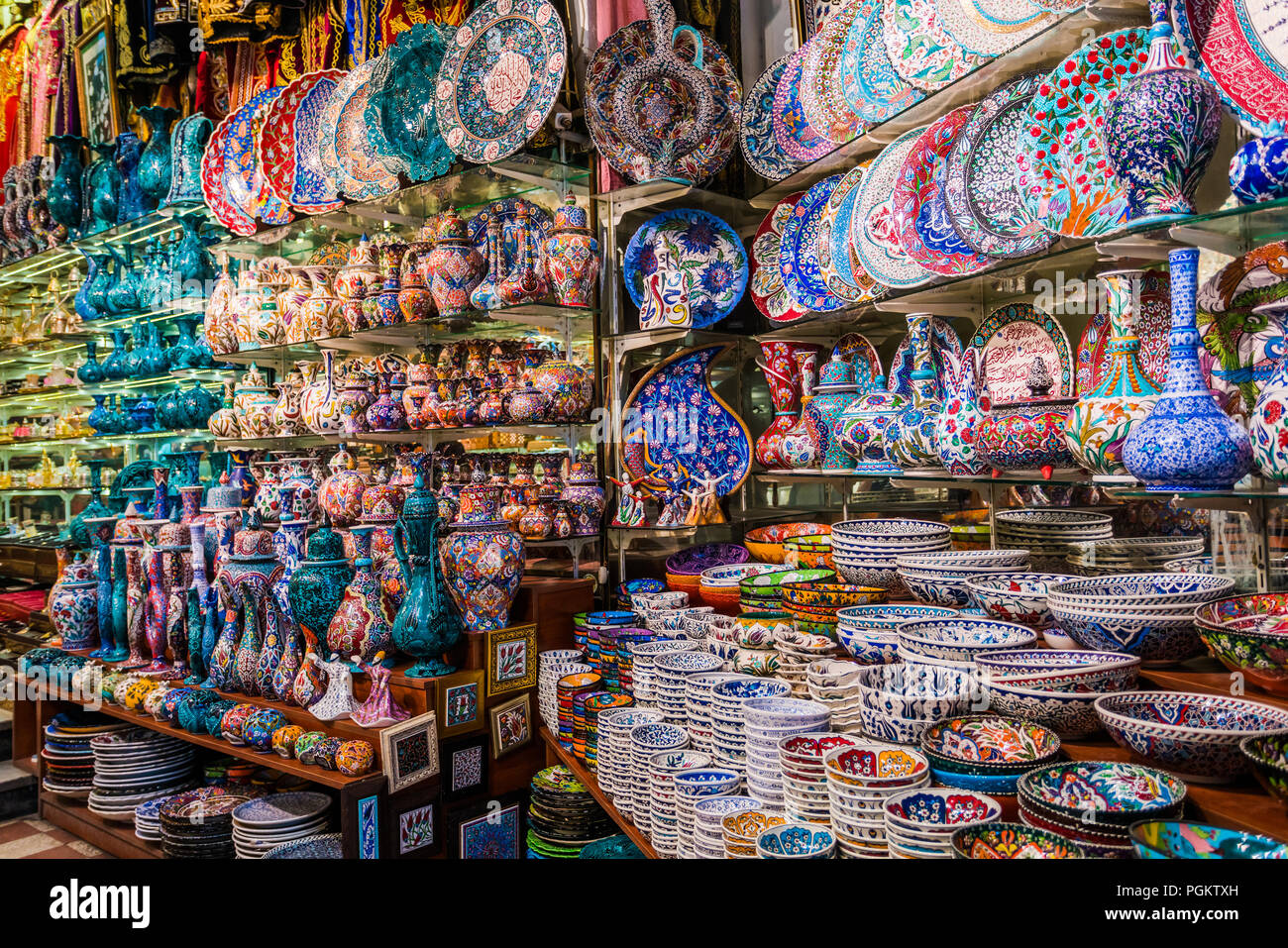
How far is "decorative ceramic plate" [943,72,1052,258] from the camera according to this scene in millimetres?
1906

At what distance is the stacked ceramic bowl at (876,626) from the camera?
1632 mm

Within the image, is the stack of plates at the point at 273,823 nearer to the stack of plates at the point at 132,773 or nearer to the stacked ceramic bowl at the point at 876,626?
the stack of plates at the point at 132,773

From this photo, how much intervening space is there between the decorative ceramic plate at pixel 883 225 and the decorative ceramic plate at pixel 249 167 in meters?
2.49

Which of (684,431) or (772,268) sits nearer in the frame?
(772,268)

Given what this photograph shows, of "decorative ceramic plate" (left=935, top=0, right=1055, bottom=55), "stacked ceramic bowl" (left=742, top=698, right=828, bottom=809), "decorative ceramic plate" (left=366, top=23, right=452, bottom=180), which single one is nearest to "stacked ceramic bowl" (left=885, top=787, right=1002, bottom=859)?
"stacked ceramic bowl" (left=742, top=698, right=828, bottom=809)

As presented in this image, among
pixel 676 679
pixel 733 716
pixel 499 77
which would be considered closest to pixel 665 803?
pixel 733 716

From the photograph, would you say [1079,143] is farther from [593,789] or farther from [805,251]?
[593,789]

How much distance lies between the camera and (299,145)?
12.3 feet

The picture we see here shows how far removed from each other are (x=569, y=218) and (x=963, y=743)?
1993mm

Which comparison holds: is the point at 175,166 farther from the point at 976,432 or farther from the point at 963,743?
the point at 963,743

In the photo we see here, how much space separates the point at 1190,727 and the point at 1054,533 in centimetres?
88

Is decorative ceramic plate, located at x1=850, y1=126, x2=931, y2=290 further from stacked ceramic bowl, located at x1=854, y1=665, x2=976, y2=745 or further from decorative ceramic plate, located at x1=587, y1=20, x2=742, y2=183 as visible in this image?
stacked ceramic bowl, located at x1=854, y1=665, x2=976, y2=745

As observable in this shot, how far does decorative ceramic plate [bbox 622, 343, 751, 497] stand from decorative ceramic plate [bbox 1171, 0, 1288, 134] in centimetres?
164
